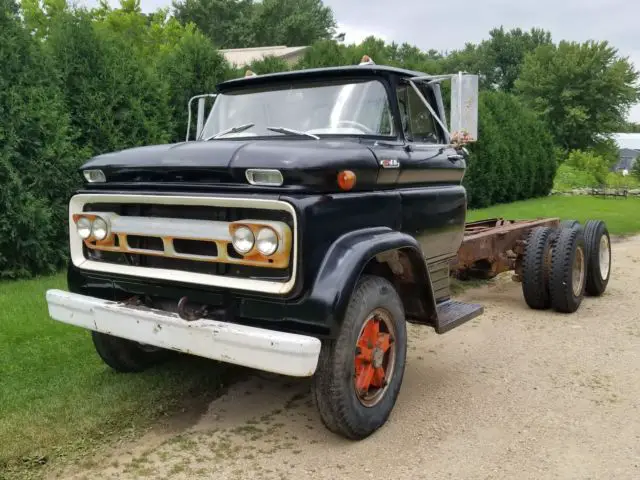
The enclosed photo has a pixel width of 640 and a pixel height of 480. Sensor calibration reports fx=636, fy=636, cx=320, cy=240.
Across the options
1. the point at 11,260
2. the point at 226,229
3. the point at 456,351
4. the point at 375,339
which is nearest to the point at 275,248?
the point at 226,229

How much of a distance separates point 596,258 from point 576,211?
392 inches

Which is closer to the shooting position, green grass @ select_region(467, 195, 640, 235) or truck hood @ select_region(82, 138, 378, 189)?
truck hood @ select_region(82, 138, 378, 189)

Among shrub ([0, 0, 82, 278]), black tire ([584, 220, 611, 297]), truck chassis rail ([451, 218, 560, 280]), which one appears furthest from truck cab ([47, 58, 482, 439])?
shrub ([0, 0, 82, 278])

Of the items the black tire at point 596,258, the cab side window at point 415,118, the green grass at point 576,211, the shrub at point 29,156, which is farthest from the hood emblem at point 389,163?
the green grass at point 576,211

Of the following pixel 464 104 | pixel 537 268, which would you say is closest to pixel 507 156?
pixel 537 268

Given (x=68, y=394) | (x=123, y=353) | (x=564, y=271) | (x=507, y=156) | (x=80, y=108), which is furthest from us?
(x=507, y=156)

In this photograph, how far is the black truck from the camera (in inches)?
125

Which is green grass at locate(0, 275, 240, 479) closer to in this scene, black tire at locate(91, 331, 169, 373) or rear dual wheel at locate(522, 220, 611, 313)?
black tire at locate(91, 331, 169, 373)

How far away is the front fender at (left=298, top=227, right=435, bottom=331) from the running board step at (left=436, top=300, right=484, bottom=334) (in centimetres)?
76

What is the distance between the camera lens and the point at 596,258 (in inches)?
272

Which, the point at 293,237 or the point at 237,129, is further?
the point at 237,129

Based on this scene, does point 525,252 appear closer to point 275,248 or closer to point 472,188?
point 275,248

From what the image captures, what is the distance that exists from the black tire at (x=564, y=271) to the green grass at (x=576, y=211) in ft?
20.9

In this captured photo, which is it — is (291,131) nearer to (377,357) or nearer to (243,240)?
(243,240)
